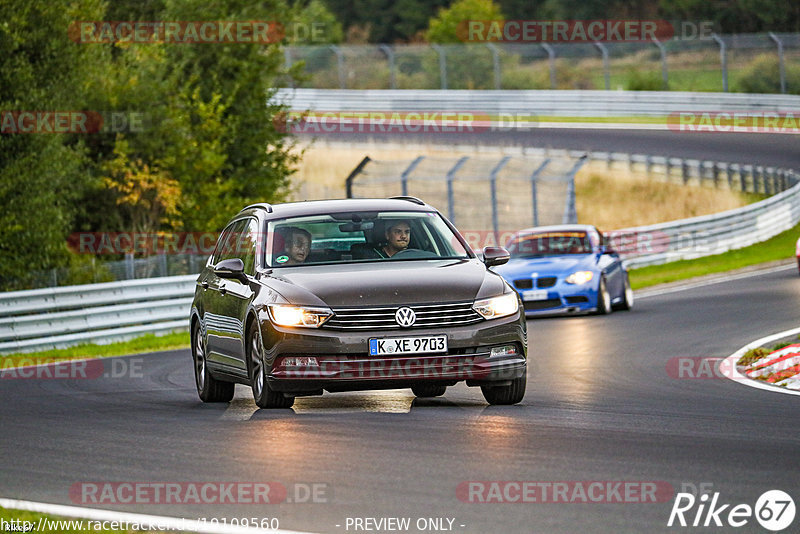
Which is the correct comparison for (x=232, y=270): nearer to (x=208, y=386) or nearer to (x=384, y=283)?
(x=208, y=386)

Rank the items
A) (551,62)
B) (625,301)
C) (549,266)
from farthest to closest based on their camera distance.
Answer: (551,62) → (625,301) → (549,266)

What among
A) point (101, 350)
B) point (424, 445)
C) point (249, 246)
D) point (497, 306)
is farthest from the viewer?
point (101, 350)

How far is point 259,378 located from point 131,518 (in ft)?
Result: 13.3

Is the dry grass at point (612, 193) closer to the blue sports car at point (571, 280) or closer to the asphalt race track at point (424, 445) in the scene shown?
the blue sports car at point (571, 280)

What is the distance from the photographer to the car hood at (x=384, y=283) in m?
10.6

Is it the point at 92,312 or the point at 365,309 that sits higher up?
the point at 365,309

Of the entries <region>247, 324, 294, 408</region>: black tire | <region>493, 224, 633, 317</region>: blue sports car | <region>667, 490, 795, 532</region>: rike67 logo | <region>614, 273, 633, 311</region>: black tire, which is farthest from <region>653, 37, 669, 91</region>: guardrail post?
<region>667, 490, 795, 532</region>: rike67 logo

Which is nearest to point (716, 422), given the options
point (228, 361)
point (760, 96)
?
point (228, 361)

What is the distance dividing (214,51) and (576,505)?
28.4 metres

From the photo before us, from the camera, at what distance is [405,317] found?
10508 mm

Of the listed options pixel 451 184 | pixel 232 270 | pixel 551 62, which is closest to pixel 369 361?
pixel 232 270

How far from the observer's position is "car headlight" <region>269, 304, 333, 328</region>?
10.6 meters

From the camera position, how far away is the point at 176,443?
963 centimetres

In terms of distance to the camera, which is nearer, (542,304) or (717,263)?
(542,304)
